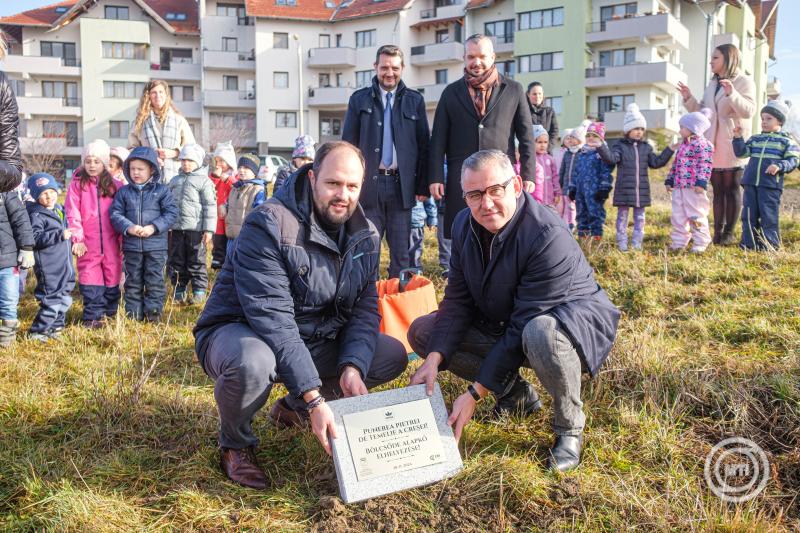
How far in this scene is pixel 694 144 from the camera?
769 cm

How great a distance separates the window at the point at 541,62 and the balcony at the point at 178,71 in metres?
21.2

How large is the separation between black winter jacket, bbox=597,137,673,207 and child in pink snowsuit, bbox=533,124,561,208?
77 cm

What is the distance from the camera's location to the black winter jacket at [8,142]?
3.48 metres

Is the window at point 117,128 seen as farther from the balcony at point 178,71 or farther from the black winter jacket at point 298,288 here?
the black winter jacket at point 298,288

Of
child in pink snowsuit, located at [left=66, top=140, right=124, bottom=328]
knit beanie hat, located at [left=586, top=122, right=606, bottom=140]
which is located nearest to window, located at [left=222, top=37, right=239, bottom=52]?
knit beanie hat, located at [left=586, top=122, right=606, bottom=140]

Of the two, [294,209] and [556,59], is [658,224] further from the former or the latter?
[556,59]

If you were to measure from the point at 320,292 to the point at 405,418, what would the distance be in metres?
0.78

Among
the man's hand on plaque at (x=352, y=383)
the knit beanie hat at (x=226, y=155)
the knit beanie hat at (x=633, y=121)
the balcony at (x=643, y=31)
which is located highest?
the balcony at (x=643, y=31)

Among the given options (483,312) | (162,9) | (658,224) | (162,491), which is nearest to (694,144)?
(658,224)

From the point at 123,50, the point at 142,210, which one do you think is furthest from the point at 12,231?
the point at 123,50

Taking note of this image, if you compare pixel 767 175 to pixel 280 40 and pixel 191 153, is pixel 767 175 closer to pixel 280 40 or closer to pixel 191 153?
pixel 191 153

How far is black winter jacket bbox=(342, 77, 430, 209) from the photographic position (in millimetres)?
5754

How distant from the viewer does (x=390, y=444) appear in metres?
3.06

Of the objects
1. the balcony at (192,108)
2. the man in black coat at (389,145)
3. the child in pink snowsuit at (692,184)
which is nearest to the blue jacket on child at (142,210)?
the man in black coat at (389,145)
